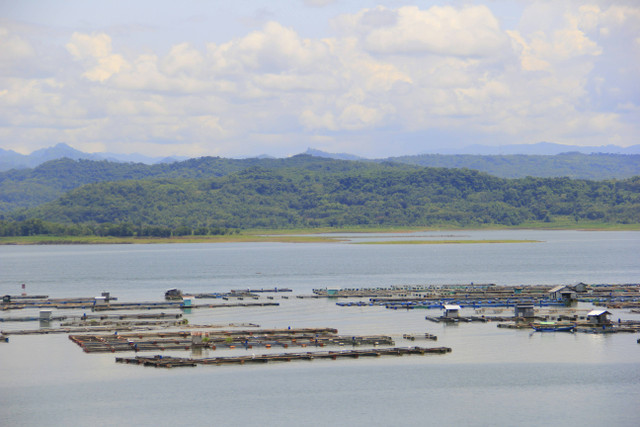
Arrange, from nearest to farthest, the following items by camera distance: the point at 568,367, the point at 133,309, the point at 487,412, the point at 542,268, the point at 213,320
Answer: the point at 487,412, the point at 568,367, the point at 213,320, the point at 133,309, the point at 542,268

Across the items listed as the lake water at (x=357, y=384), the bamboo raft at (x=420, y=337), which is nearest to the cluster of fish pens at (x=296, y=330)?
the bamboo raft at (x=420, y=337)

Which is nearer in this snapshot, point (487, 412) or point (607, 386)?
point (487, 412)

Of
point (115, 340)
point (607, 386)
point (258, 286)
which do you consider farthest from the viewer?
point (258, 286)

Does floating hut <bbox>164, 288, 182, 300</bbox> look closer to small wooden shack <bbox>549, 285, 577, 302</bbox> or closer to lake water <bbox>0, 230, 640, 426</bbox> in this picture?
lake water <bbox>0, 230, 640, 426</bbox>

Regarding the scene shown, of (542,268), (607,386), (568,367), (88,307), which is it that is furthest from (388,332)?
(542,268)

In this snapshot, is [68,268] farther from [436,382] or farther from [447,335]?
[436,382]

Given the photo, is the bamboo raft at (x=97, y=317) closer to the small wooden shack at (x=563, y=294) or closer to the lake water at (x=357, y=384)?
the lake water at (x=357, y=384)

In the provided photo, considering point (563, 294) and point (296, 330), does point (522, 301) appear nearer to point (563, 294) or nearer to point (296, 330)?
point (563, 294)
